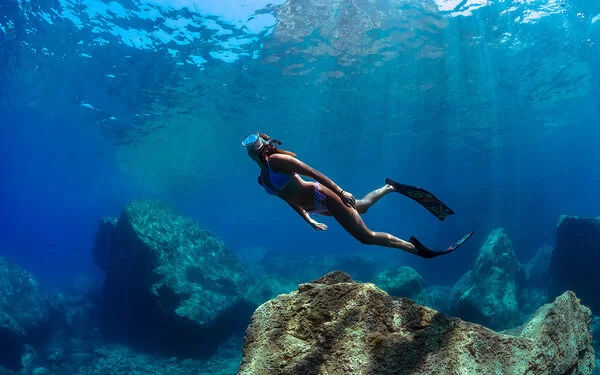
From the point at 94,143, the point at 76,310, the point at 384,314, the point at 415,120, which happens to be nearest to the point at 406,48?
the point at 415,120

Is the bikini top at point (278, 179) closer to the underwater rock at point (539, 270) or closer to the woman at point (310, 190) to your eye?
the woman at point (310, 190)

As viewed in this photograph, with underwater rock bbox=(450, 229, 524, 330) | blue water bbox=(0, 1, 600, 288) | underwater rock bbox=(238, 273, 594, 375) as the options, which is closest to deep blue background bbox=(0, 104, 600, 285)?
blue water bbox=(0, 1, 600, 288)

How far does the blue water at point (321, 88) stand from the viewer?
15469 mm

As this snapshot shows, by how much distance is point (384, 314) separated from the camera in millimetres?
2445

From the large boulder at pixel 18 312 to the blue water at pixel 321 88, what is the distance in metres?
12.0

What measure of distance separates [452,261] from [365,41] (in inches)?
787

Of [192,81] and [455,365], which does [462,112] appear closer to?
[192,81]

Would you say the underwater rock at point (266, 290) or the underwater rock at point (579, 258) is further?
the underwater rock at point (266, 290)

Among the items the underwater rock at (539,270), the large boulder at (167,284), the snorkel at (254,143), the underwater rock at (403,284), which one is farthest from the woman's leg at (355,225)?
the underwater rock at (539,270)

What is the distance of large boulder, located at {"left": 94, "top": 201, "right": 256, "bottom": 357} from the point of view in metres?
12.5

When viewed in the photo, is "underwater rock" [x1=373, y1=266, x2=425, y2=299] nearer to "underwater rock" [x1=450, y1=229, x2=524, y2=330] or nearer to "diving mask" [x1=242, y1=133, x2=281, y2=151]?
"underwater rock" [x1=450, y1=229, x2=524, y2=330]

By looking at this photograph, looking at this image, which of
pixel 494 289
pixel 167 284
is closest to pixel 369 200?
pixel 494 289

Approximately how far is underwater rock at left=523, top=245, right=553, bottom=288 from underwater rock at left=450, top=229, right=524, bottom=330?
385cm

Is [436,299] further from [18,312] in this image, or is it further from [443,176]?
[443,176]
